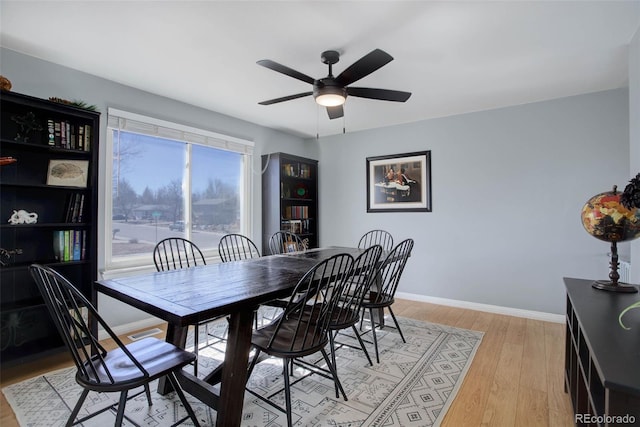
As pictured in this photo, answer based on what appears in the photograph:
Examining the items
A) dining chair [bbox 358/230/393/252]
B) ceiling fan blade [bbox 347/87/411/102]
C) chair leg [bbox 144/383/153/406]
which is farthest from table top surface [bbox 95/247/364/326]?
dining chair [bbox 358/230/393/252]

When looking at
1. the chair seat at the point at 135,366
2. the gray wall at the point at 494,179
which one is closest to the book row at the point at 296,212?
the gray wall at the point at 494,179

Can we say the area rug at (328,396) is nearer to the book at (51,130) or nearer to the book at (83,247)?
the book at (83,247)

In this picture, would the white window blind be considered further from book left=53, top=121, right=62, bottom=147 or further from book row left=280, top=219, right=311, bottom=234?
book row left=280, top=219, right=311, bottom=234

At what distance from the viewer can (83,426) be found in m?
1.68

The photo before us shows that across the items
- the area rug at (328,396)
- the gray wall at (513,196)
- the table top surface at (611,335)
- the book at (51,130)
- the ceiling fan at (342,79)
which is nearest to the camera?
the table top surface at (611,335)

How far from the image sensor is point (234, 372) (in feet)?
5.07

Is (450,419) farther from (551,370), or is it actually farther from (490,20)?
(490,20)

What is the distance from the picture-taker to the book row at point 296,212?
457 centimetres

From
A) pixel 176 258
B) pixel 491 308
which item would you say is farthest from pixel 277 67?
pixel 491 308

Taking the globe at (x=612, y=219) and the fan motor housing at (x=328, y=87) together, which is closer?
the globe at (x=612, y=219)

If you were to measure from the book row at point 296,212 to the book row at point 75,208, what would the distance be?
2466 mm

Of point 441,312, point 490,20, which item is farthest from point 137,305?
point 441,312

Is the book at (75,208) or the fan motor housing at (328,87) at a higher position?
the fan motor housing at (328,87)

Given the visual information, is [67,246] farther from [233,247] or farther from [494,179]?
[494,179]
